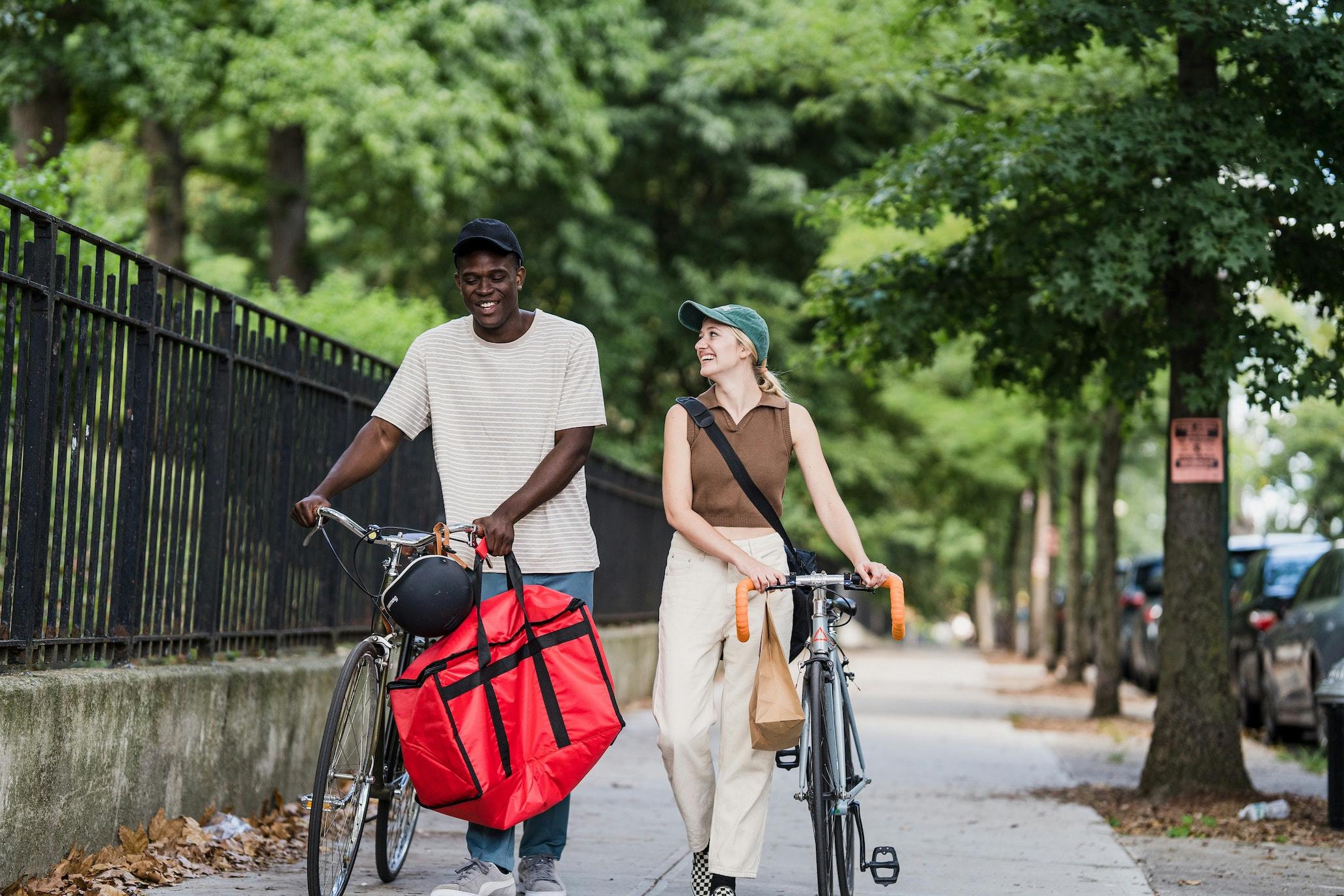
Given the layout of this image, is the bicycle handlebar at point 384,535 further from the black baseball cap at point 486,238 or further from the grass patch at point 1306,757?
the grass patch at point 1306,757

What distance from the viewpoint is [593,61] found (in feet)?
75.9

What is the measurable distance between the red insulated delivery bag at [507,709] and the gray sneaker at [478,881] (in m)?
0.17

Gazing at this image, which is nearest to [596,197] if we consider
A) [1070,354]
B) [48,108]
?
[48,108]

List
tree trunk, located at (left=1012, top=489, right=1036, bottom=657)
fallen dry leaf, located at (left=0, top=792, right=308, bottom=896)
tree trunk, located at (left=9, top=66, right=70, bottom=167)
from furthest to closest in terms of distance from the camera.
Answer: tree trunk, located at (left=1012, top=489, right=1036, bottom=657) < tree trunk, located at (left=9, top=66, right=70, bottom=167) < fallen dry leaf, located at (left=0, top=792, right=308, bottom=896)

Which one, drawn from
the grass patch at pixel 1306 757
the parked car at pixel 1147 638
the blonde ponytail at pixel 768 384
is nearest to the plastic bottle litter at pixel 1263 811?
the grass patch at pixel 1306 757

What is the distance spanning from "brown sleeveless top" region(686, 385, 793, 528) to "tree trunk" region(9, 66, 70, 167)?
51.7 feet

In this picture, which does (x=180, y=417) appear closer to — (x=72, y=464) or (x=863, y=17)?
(x=72, y=464)

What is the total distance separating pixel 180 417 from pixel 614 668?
8.26 m

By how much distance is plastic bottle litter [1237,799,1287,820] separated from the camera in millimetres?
9014

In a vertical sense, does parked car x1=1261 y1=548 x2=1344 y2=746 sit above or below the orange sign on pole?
below

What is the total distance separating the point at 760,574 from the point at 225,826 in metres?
2.74

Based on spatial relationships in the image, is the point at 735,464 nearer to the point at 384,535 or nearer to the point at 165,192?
the point at 384,535

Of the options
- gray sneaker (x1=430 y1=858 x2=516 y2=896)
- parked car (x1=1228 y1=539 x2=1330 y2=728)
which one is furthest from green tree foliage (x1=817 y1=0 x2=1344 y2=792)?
parked car (x1=1228 y1=539 x2=1330 y2=728)

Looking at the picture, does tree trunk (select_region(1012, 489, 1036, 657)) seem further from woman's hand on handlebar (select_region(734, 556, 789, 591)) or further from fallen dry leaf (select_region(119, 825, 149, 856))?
woman's hand on handlebar (select_region(734, 556, 789, 591))
